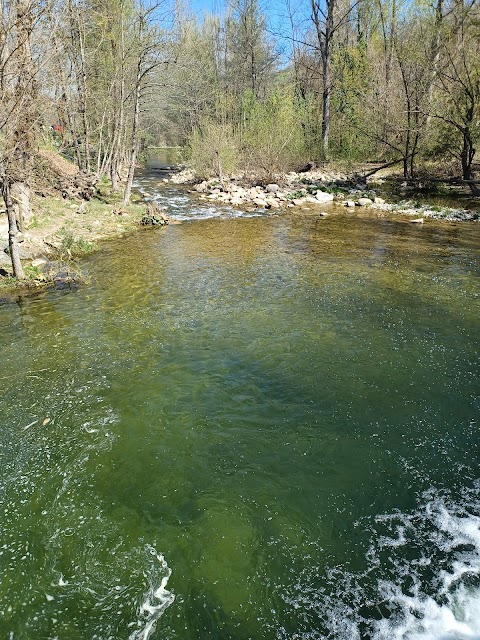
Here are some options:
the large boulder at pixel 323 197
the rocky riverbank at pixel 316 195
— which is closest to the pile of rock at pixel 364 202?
the rocky riverbank at pixel 316 195

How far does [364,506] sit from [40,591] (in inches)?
104

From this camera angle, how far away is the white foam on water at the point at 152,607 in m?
2.74

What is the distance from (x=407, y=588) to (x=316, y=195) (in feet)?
64.6

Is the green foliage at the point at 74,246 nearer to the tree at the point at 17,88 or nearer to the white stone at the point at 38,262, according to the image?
the white stone at the point at 38,262

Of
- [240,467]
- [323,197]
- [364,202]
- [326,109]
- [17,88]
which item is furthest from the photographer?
[326,109]

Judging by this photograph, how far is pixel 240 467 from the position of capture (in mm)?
4113

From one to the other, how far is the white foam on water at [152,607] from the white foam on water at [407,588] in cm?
83

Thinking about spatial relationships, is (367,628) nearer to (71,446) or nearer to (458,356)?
(71,446)

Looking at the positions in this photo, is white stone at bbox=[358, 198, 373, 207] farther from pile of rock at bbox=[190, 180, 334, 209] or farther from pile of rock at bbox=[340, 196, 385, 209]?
pile of rock at bbox=[190, 180, 334, 209]

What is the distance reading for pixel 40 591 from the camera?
2.97m

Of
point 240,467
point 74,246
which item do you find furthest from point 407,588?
point 74,246

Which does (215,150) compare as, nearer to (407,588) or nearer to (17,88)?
(17,88)

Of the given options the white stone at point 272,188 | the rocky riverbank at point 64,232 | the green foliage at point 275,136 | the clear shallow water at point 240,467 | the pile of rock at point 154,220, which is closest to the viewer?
the clear shallow water at point 240,467

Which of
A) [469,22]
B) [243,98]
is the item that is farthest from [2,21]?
[243,98]
